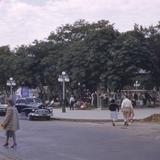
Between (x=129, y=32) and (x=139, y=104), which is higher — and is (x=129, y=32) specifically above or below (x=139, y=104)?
above

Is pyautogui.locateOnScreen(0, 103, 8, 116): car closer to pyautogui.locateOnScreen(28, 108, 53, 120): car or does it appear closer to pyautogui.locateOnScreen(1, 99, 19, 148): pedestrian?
pyautogui.locateOnScreen(28, 108, 53, 120): car

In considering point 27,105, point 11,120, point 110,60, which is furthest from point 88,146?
point 110,60

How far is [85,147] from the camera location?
22.4 m

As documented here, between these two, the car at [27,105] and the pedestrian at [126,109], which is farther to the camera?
the car at [27,105]

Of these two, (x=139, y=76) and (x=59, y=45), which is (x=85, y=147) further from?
(x=59, y=45)

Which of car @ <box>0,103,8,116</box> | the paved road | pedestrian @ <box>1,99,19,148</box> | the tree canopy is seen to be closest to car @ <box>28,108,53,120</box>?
car @ <box>0,103,8,116</box>

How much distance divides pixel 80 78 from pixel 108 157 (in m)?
49.9

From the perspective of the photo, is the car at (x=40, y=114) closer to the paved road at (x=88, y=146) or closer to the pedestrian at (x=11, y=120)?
the paved road at (x=88, y=146)

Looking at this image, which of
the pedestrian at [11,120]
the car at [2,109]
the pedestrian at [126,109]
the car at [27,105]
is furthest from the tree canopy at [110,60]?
the pedestrian at [11,120]

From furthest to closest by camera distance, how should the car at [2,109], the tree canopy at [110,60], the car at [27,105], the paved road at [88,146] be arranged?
the tree canopy at [110,60] < the car at [2,109] < the car at [27,105] < the paved road at [88,146]

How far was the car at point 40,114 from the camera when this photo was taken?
155ft

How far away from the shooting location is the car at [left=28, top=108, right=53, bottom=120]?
47.3 meters

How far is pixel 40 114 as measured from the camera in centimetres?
4731

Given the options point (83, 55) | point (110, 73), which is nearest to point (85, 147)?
point (110, 73)
